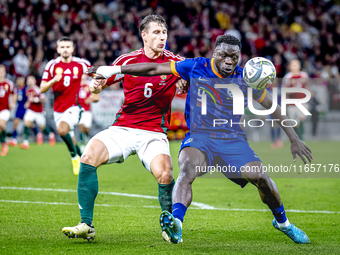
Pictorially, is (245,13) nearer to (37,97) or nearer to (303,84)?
(303,84)

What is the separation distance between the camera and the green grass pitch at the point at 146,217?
14.5 ft

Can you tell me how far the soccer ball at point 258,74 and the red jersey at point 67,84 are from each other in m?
6.17

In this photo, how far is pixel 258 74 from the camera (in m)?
4.54

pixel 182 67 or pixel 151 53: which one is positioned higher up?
pixel 151 53

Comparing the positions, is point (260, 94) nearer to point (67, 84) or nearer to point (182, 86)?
point (182, 86)

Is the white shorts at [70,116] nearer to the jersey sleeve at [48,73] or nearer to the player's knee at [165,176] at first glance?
the jersey sleeve at [48,73]

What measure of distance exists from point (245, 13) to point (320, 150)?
11.0 meters

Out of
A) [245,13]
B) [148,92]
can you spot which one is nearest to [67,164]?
[148,92]

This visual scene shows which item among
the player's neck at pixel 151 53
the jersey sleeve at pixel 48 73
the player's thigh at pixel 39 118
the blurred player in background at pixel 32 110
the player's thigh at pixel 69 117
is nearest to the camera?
the player's neck at pixel 151 53

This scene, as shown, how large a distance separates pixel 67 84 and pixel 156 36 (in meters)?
5.51

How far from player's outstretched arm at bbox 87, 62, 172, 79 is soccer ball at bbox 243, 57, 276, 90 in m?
0.74

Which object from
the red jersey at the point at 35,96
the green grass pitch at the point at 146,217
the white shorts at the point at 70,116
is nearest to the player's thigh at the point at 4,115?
the red jersey at the point at 35,96

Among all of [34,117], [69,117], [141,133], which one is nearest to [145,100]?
[141,133]

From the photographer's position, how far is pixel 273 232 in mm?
5262
